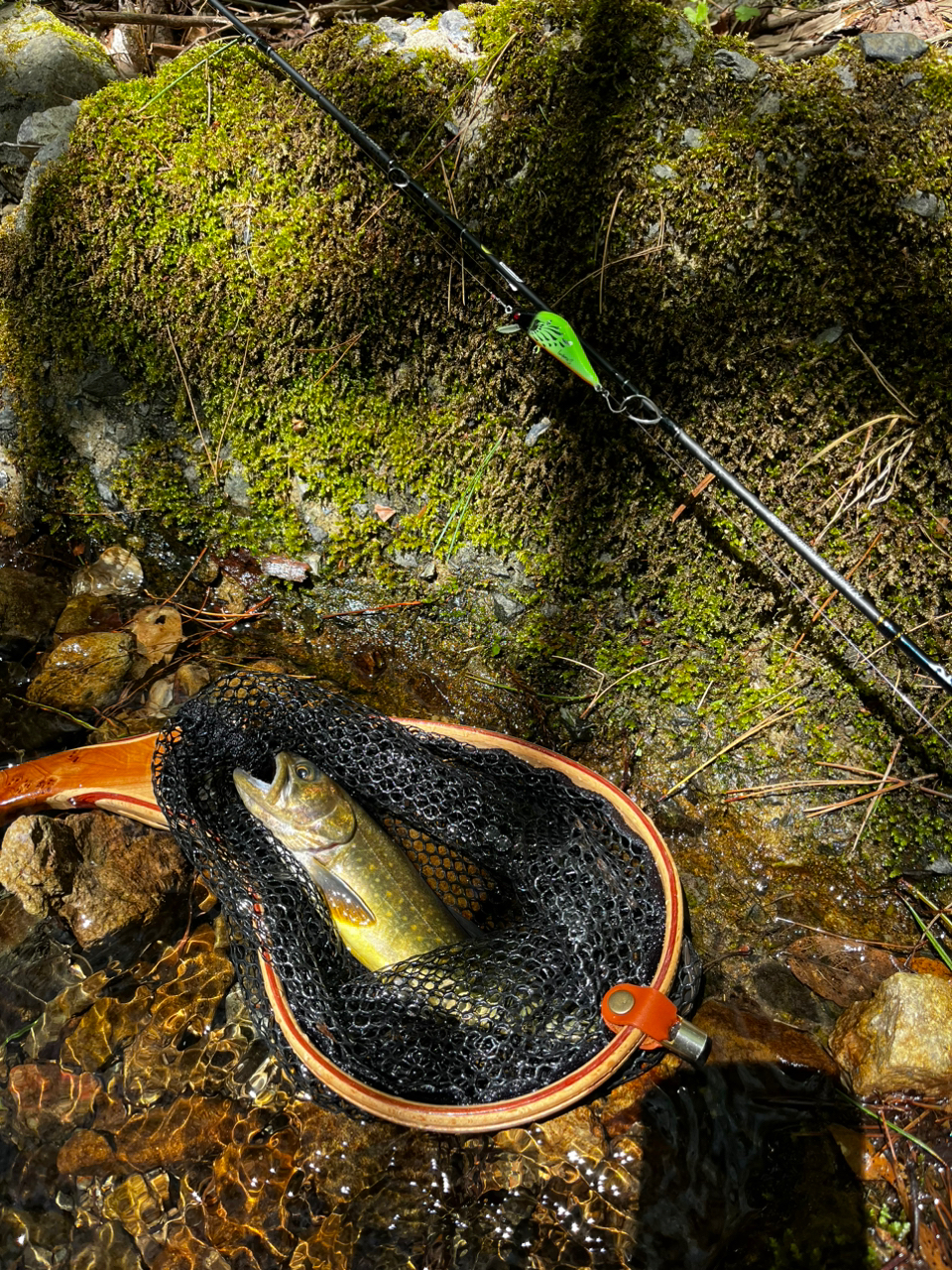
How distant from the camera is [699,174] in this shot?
2711mm

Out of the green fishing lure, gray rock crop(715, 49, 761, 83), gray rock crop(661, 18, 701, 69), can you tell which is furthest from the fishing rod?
gray rock crop(715, 49, 761, 83)

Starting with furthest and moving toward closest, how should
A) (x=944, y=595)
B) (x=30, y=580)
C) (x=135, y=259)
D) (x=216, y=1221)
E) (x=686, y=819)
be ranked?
1. (x=30, y=580)
2. (x=135, y=259)
3. (x=686, y=819)
4. (x=944, y=595)
5. (x=216, y=1221)

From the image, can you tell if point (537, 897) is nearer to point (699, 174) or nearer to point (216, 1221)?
point (216, 1221)

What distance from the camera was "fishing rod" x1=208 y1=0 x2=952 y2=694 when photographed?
245 cm

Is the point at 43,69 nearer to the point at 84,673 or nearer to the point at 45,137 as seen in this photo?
the point at 45,137

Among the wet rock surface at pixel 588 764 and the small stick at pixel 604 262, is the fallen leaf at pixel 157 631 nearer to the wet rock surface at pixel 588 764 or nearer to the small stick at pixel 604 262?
the wet rock surface at pixel 588 764

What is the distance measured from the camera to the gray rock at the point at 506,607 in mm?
3480

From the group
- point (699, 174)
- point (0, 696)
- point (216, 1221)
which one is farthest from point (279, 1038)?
point (699, 174)

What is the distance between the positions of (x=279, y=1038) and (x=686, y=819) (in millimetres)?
1748

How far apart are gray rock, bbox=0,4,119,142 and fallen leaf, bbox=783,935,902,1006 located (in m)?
5.47

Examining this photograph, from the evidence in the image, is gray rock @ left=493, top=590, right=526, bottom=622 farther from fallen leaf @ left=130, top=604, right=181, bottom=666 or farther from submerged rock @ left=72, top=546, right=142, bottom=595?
submerged rock @ left=72, top=546, right=142, bottom=595

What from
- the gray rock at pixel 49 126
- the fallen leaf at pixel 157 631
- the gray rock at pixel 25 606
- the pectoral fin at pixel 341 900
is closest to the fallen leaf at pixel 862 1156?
the pectoral fin at pixel 341 900

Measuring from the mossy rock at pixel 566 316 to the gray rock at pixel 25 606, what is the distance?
65 cm

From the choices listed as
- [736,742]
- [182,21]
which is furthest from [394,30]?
[736,742]
